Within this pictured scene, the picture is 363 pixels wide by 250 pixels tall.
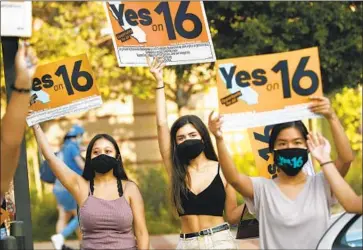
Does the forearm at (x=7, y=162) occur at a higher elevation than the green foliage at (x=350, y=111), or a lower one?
lower

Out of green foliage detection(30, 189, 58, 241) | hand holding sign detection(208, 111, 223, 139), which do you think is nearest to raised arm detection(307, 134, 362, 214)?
hand holding sign detection(208, 111, 223, 139)

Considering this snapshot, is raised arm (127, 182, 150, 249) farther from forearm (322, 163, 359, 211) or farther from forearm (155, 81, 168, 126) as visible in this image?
forearm (322, 163, 359, 211)

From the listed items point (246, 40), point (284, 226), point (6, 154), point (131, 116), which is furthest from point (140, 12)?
point (131, 116)

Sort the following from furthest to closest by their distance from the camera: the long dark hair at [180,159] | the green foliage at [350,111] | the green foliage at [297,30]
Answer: the green foliage at [350,111], the green foliage at [297,30], the long dark hair at [180,159]

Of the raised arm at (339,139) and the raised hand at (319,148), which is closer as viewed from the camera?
the raised hand at (319,148)

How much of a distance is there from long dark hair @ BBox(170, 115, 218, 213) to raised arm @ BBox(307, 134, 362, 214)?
146 centimetres

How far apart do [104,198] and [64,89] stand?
2.80ft

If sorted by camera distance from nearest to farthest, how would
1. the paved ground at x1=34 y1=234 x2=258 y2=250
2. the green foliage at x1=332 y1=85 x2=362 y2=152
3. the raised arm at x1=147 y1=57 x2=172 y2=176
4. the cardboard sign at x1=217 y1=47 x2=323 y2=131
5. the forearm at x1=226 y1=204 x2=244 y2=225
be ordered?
the cardboard sign at x1=217 y1=47 x2=323 y2=131, the forearm at x1=226 y1=204 x2=244 y2=225, the raised arm at x1=147 y1=57 x2=172 y2=176, the paved ground at x1=34 y1=234 x2=258 y2=250, the green foliage at x1=332 y1=85 x2=362 y2=152

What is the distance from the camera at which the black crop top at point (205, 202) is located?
6582mm

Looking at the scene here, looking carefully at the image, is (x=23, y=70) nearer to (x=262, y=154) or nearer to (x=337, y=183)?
(x=337, y=183)

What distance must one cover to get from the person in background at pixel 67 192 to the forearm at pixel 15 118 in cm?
759

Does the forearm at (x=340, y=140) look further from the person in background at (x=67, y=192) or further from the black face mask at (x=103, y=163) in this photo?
the person in background at (x=67, y=192)

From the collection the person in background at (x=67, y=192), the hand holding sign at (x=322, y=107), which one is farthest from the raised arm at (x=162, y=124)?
the person in background at (x=67, y=192)

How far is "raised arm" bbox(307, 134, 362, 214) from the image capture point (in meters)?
5.24
